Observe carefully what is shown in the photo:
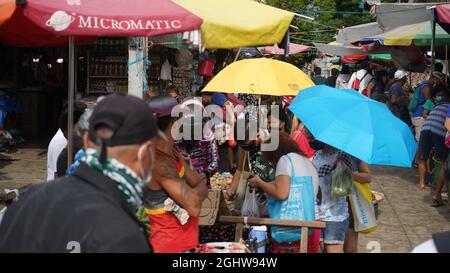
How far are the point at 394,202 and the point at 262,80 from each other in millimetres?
3820

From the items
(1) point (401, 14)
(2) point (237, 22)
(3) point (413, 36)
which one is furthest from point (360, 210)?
(3) point (413, 36)

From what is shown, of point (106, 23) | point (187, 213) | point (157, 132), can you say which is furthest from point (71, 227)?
point (106, 23)

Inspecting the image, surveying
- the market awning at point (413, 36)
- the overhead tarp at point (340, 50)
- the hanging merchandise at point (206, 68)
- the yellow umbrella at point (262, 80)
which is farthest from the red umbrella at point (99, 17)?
the overhead tarp at point (340, 50)

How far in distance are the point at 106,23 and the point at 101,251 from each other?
2571 millimetres

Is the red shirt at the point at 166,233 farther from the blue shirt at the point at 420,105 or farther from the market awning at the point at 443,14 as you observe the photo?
the blue shirt at the point at 420,105

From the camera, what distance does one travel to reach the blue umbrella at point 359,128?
16.0ft

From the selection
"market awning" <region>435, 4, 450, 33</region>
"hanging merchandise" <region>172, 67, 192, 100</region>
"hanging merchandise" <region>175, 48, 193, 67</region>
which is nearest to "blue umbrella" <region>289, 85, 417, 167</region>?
"market awning" <region>435, 4, 450, 33</region>

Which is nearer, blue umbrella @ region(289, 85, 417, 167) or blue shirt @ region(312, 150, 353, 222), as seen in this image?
blue umbrella @ region(289, 85, 417, 167)

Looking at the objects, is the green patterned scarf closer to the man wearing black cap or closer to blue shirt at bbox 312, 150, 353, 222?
the man wearing black cap

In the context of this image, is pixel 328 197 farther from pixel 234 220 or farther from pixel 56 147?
pixel 56 147

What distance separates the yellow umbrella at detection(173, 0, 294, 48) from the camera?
5.47 m

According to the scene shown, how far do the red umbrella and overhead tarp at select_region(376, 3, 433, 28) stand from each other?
21.9 ft

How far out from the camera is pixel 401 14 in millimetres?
11188
